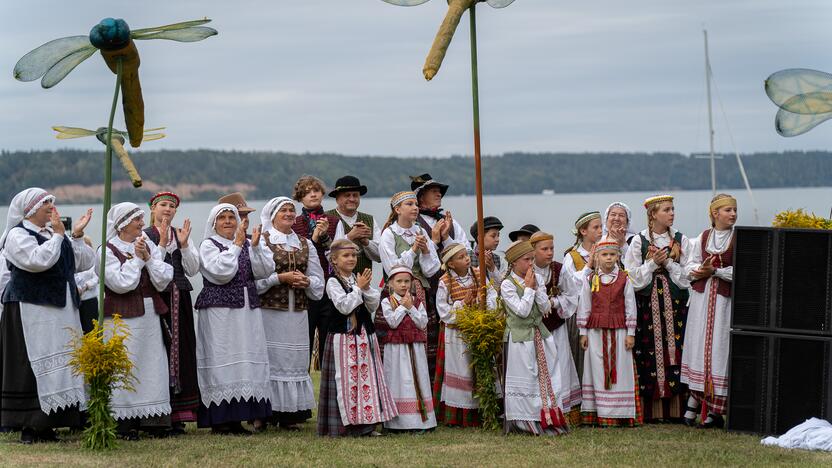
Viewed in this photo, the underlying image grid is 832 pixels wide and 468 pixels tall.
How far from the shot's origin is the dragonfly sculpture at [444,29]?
28.2 ft

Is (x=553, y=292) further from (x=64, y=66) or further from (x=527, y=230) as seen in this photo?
(x=64, y=66)

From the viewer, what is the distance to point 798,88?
8.61m

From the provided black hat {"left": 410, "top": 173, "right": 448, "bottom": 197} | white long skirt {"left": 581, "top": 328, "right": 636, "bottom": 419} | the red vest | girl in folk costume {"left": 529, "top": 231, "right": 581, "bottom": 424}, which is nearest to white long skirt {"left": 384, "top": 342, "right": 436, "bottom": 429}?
girl in folk costume {"left": 529, "top": 231, "right": 581, "bottom": 424}

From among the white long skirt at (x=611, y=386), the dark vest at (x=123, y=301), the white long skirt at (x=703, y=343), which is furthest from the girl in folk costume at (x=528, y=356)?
the dark vest at (x=123, y=301)

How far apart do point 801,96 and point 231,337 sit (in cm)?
460

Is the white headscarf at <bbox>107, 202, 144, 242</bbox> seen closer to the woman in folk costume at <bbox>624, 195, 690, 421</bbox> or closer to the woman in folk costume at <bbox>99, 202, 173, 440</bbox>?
the woman in folk costume at <bbox>99, 202, 173, 440</bbox>

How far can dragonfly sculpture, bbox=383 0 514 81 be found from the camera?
8.60 m

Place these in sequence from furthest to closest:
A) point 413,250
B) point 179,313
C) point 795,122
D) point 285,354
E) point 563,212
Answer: point 563,212 < point 413,250 < point 285,354 < point 179,313 < point 795,122

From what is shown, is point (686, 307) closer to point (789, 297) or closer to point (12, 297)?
point (789, 297)

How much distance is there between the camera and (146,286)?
895 cm

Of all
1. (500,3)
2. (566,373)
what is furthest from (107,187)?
(566,373)

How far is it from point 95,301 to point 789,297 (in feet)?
18.0

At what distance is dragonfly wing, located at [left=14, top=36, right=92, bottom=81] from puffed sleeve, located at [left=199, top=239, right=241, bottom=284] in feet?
5.91

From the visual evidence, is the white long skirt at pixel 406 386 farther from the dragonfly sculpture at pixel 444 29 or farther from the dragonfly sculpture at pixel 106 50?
the dragonfly sculpture at pixel 106 50
